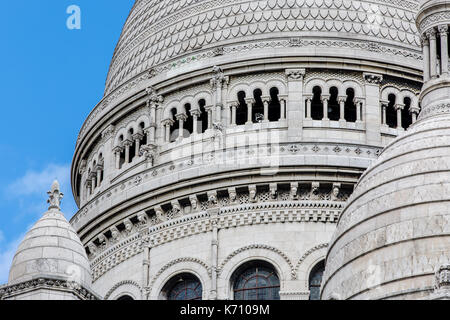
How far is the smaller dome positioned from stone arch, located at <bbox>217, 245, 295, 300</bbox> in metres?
10.7

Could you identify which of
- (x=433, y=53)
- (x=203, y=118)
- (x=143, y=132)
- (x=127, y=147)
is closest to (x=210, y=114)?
(x=203, y=118)

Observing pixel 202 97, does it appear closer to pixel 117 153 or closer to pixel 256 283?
pixel 117 153

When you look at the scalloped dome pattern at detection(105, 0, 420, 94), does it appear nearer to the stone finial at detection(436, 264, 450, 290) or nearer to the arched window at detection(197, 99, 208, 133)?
the arched window at detection(197, 99, 208, 133)

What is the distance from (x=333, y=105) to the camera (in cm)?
5341

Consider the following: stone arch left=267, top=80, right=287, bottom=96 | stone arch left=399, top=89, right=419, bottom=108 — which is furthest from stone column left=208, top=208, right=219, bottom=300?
stone arch left=399, top=89, right=419, bottom=108

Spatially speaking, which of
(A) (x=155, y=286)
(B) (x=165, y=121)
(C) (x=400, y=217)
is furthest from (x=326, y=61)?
(C) (x=400, y=217)

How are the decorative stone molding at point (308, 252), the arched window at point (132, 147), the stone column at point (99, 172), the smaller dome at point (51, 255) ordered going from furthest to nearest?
the stone column at point (99, 172), the arched window at point (132, 147), the decorative stone molding at point (308, 252), the smaller dome at point (51, 255)

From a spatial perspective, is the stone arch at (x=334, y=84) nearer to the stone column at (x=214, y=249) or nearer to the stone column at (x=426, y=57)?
the stone column at (x=214, y=249)

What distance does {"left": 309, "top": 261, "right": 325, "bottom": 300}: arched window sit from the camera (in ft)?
159

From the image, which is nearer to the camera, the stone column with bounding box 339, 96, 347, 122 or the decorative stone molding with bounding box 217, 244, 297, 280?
the decorative stone molding with bounding box 217, 244, 297, 280

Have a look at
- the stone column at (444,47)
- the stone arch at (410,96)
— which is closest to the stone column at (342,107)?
the stone arch at (410,96)

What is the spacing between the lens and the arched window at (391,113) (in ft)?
175

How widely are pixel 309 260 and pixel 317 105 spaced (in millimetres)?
5824

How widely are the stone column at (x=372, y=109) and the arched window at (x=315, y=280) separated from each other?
4285 millimetres
